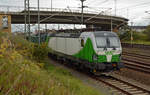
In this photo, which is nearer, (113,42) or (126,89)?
(126,89)

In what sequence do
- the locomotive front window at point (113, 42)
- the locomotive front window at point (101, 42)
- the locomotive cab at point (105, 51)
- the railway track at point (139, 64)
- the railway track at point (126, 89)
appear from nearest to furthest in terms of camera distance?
the railway track at point (126, 89) < the locomotive cab at point (105, 51) < the locomotive front window at point (101, 42) < the locomotive front window at point (113, 42) < the railway track at point (139, 64)

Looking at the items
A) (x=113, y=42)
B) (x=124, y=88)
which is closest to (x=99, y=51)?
(x=113, y=42)

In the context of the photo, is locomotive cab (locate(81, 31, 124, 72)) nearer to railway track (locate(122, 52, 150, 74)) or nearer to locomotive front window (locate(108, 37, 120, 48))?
locomotive front window (locate(108, 37, 120, 48))

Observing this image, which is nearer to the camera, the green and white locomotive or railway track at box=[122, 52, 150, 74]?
the green and white locomotive

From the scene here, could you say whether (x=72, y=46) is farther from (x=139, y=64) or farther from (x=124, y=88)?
(x=139, y=64)

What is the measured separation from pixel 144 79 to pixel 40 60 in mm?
7359

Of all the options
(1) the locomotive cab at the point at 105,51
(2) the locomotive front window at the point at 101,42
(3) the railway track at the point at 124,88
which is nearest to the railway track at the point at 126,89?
(3) the railway track at the point at 124,88

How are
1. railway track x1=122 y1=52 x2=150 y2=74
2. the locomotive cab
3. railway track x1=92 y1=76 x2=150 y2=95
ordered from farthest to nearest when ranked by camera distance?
railway track x1=122 y1=52 x2=150 y2=74
the locomotive cab
railway track x1=92 y1=76 x2=150 y2=95

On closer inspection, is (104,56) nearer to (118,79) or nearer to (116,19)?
(118,79)

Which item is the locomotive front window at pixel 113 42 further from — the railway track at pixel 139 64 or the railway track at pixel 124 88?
the railway track at pixel 139 64

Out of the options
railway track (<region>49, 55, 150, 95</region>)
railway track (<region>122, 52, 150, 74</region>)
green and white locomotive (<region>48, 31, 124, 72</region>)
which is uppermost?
green and white locomotive (<region>48, 31, 124, 72</region>)

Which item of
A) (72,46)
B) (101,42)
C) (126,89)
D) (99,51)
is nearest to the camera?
(126,89)

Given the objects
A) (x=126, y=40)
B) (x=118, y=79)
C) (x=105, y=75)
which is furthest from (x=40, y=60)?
(x=126, y=40)

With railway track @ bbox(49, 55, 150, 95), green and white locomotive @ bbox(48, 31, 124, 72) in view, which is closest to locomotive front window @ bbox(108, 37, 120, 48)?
green and white locomotive @ bbox(48, 31, 124, 72)
